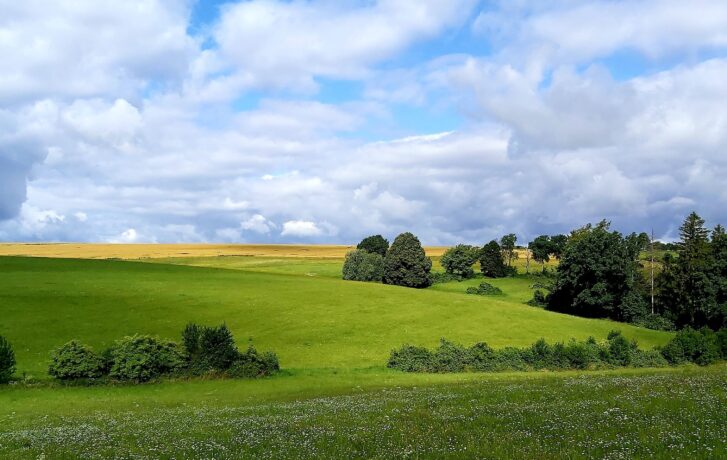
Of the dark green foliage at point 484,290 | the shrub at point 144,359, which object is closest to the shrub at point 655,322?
the dark green foliage at point 484,290

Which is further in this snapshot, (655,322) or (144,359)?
(655,322)

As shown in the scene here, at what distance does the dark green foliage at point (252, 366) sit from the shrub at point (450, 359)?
1573cm

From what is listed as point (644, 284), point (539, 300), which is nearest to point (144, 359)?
point (539, 300)

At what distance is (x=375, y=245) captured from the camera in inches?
6841

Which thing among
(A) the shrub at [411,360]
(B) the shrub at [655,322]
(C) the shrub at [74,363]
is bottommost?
(B) the shrub at [655,322]

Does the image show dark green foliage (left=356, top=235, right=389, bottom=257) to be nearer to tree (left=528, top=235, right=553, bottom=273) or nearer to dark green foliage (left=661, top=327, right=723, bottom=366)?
tree (left=528, top=235, right=553, bottom=273)

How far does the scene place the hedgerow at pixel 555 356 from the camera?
5231 centimetres

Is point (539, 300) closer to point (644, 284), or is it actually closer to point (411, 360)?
point (644, 284)

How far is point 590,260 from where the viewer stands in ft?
357

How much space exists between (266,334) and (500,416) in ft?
169

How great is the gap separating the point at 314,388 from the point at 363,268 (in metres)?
105

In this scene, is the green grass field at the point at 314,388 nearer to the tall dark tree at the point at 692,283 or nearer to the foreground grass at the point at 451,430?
the foreground grass at the point at 451,430

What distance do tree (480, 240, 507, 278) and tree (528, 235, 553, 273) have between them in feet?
71.4

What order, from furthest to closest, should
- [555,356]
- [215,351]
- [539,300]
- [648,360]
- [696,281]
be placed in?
[539,300] < [696,281] < [648,360] < [555,356] < [215,351]
